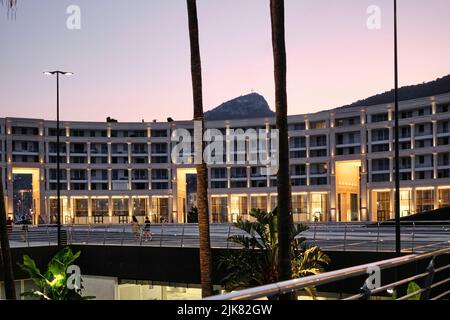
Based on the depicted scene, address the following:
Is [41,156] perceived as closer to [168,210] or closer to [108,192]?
[108,192]

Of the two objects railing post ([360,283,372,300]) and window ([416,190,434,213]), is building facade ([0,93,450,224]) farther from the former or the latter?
railing post ([360,283,372,300])

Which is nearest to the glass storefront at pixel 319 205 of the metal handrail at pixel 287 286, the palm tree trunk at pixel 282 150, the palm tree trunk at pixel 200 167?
the palm tree trunk at pixel 200 167

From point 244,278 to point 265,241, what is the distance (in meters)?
1.36

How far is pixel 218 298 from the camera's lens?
399cm

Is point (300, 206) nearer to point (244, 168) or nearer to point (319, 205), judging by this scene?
point (319, 205)

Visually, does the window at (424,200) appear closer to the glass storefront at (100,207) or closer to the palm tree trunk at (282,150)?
the glass storefront at (100,207)

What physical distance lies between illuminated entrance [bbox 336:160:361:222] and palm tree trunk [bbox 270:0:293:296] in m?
77.0

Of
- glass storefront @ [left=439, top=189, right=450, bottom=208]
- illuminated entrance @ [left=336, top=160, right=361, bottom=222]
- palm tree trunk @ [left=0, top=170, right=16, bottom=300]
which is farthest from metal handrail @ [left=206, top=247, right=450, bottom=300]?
illuminated entrance @ [left=336, top=160, right=361, bottom=222]

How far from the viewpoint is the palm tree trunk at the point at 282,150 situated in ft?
43.9

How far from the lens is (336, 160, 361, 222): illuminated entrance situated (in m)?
91.4

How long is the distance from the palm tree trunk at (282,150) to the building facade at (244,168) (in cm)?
7012

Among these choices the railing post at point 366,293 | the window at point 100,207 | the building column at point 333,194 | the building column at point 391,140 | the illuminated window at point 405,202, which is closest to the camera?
the railing post at point 366,293

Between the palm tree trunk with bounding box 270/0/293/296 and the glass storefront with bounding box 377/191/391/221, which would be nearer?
the palm tree trunk with bounding box 270/0/293/296
